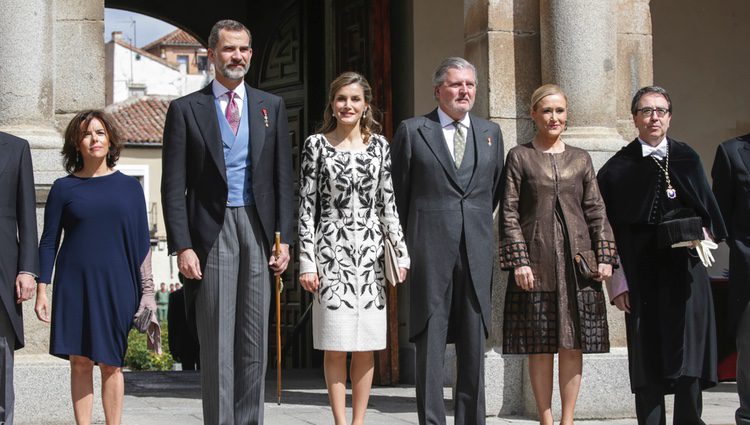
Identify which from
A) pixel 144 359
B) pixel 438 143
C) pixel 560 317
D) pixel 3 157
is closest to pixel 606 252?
pixel 560 317

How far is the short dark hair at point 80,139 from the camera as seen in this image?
6.93 m

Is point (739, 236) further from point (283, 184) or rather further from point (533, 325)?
point (283, 184)

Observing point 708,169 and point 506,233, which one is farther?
point 708,169

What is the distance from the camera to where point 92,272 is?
6.82 m

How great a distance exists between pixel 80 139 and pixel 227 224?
3.03 ft

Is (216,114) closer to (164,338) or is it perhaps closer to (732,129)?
(732,129)

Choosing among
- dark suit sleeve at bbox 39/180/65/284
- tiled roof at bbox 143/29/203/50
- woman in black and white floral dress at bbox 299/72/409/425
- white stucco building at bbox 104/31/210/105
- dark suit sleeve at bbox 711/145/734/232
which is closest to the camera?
dark suit sleeve at bbox 39/180/65/284

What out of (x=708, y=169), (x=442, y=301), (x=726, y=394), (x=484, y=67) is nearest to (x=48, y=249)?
(x=442, y=301)

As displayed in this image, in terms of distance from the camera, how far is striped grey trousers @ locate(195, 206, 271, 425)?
6.55 metres

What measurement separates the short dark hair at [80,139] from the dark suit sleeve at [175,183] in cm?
45

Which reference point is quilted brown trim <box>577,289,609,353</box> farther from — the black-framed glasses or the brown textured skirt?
the black-framed glasses

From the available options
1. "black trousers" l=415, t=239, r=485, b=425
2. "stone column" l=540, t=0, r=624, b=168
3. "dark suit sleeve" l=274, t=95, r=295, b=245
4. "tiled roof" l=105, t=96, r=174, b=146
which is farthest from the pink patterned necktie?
"tiled roof" l=105, t=96, r=174, b=146

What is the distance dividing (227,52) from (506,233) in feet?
5.93

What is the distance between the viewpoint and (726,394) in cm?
1097
